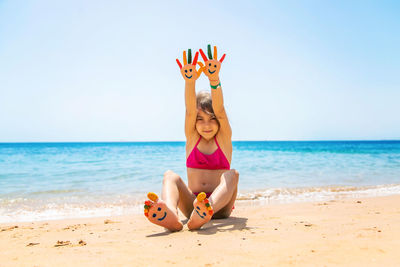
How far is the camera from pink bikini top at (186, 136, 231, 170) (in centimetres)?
320

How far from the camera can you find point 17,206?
197 inches

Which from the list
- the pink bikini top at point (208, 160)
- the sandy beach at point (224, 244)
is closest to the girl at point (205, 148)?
the pink bikini top at point (208, 160)

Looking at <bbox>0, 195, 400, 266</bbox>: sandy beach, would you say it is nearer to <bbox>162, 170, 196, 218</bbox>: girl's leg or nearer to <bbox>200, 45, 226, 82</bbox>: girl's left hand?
<bbox>162, 170, 196, 218</bbox>: girl's leg

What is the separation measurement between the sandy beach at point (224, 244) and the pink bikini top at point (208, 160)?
0.58m

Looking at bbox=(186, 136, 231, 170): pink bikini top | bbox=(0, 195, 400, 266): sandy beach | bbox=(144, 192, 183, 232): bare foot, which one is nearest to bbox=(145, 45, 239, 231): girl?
bbox=(186, 136, 231, 170): pink bikini top

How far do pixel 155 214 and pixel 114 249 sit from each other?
1.37ft

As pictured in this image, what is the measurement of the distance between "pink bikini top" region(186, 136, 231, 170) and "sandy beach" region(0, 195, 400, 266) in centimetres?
58

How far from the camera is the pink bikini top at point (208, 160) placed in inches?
126

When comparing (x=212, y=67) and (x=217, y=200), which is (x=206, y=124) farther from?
(x=217, y=200)

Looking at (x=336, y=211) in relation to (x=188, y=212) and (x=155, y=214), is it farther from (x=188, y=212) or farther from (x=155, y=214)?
(x=155, y=214)

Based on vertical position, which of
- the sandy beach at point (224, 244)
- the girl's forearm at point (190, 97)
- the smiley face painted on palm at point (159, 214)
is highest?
the girl's forearm at point (190, 97)

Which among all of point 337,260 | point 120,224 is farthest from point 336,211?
point 120,224

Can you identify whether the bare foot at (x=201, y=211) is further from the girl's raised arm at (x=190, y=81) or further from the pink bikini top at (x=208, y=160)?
the girl's raised arm at (x=190, y=81)

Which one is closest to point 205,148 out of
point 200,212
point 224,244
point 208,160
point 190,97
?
point 208,160
